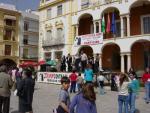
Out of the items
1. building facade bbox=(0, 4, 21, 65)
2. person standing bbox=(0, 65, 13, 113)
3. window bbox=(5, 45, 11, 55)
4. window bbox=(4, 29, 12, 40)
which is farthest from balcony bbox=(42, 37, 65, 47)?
person standing bbox=(0, 65, 13, 113)

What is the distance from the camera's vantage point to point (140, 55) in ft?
102

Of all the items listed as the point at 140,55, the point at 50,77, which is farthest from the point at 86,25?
the point at 50,77

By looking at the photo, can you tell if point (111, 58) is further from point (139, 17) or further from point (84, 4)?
point (84, 4)

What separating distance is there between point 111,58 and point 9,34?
84.5ft

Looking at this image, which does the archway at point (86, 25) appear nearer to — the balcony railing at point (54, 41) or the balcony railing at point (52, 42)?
the balcony railing at point (54, 41)

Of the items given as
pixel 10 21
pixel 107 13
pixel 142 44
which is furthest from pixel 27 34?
pixel 142 44

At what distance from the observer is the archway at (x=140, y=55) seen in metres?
30.4

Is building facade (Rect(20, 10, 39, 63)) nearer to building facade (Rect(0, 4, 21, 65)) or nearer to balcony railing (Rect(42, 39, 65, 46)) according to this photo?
building facade (Rect(0, 4, 21, 65))

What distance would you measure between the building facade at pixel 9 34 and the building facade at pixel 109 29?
1636cm

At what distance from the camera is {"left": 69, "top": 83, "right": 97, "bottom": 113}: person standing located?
17.8 ft

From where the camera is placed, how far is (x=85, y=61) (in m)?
25.2

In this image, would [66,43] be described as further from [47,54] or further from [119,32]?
[119,32]

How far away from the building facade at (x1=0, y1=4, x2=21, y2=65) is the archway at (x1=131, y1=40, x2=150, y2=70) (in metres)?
27.4

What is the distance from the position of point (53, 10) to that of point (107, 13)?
8916 mm
